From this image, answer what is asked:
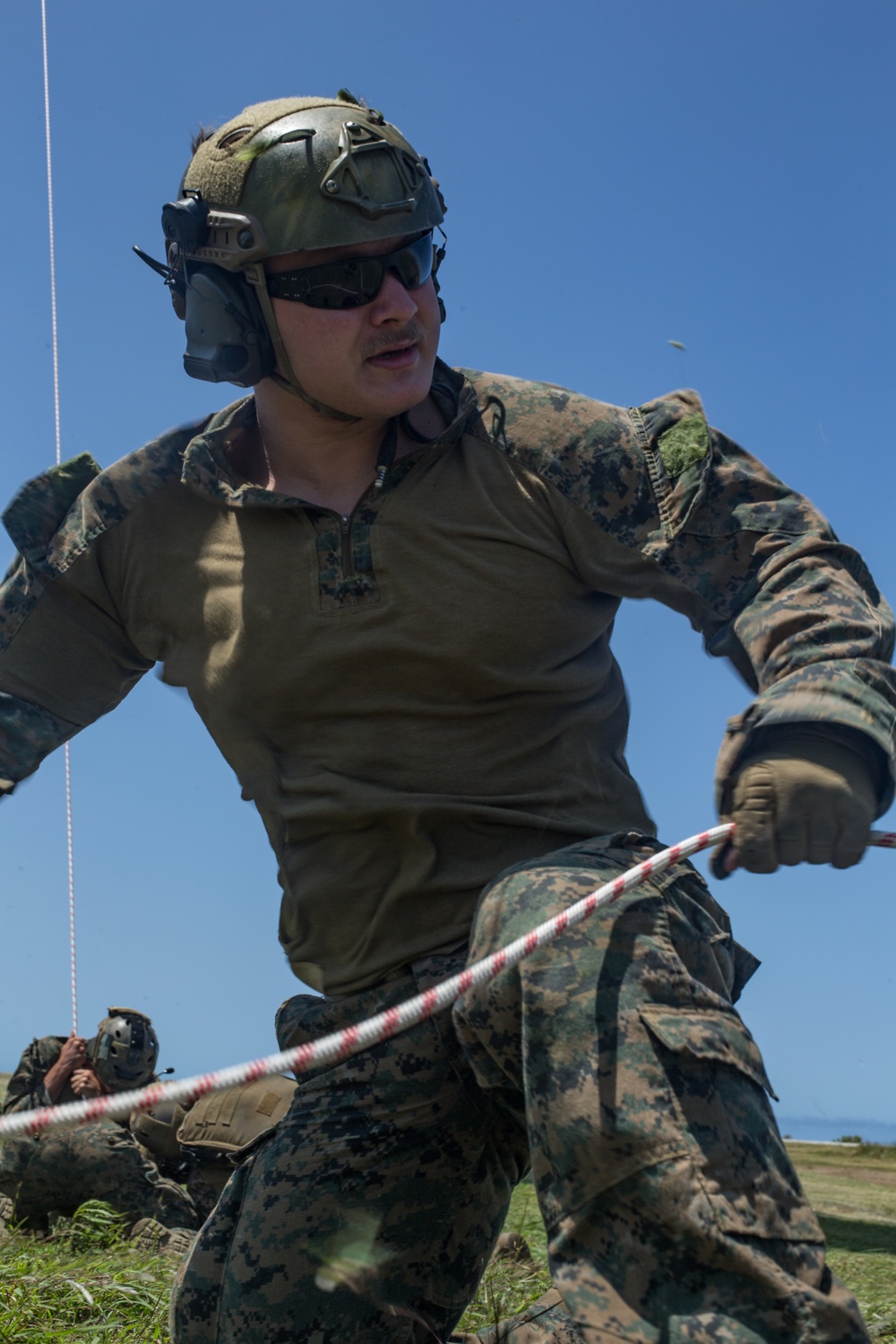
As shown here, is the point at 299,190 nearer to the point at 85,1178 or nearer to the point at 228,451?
the point at 228,451

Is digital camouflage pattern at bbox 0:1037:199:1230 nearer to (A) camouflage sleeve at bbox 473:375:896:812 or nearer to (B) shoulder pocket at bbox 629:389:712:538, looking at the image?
(A) camouflage sleeve at bbox 473:375:896:812

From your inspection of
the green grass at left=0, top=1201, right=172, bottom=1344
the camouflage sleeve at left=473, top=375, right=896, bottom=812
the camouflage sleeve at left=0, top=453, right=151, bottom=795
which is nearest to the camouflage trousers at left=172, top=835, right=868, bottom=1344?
the camouflage sleeve at left=473, top=375, right=896, bottom=812

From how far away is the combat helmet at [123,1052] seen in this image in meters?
9.55

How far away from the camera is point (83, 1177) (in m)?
8.14

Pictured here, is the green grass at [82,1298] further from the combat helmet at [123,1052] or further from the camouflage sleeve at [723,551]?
the combat helmet at [123,1052]

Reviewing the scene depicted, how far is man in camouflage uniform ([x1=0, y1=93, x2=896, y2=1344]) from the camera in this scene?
2.36m

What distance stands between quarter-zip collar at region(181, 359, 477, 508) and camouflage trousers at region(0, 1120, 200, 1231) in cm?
578

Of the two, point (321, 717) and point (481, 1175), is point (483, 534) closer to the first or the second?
point (321, 717)

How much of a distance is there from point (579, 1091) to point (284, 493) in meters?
1.63

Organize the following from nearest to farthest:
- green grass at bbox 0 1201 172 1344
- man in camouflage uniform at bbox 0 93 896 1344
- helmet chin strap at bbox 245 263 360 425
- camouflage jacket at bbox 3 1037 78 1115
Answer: man in camouflage uniform at bbox 0 93 896 1344 → helmet chin strap at bbox 245 263 360 425 → green grass at bbox 0 1201 172 1344 → camouflage jacket at bbox 3 1037 78 1115

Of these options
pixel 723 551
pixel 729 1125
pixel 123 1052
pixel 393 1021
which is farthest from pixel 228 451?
pixel 123 1052

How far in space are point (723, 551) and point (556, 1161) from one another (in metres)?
1.21

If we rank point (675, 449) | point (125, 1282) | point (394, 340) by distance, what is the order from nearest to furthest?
point (675, 449) < point (394, 340) < point (125, 1282)

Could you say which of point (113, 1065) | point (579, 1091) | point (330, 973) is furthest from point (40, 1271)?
point (113, 1065)
